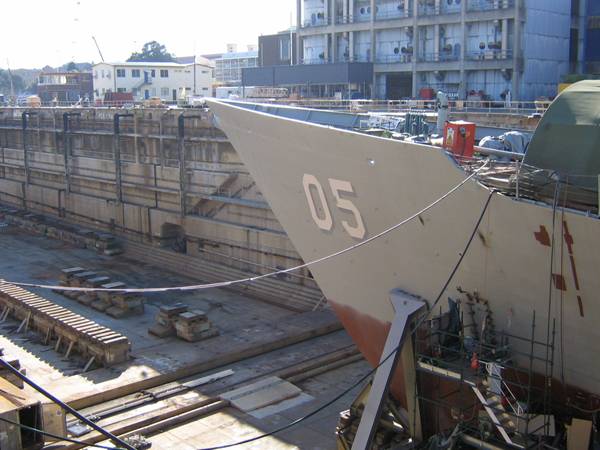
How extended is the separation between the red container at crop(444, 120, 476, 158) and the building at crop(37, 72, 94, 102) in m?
62.2

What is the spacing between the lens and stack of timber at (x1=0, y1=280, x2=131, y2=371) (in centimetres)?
1543

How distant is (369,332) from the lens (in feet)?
32.0

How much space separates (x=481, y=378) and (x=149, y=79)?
5123 centimetres

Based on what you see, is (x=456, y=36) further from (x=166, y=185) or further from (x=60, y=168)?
(x=60, y=168)

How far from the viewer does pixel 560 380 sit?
7465 millimetres

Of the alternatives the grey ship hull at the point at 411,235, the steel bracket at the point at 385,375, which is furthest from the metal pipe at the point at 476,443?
the grey ship hull at the point at 411,235

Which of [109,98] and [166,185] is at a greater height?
[109,98]

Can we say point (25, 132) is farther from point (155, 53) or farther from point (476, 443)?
point (155, 53)

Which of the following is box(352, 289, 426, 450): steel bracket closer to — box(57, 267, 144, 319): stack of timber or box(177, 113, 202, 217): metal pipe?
box(57, 267, 144, 319): stack of timber

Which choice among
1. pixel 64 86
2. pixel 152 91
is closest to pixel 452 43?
pixel 152 91

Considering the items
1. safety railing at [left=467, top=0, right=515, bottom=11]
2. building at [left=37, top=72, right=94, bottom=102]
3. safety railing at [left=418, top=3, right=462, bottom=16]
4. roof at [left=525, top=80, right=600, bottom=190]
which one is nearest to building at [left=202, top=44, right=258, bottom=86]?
building at [left=37, top=72, right=94, bottom=102]

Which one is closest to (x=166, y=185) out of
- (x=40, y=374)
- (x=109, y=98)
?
(x=40, y=374)

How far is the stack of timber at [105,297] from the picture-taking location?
1917 centimetres

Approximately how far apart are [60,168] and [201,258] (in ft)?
41.1
